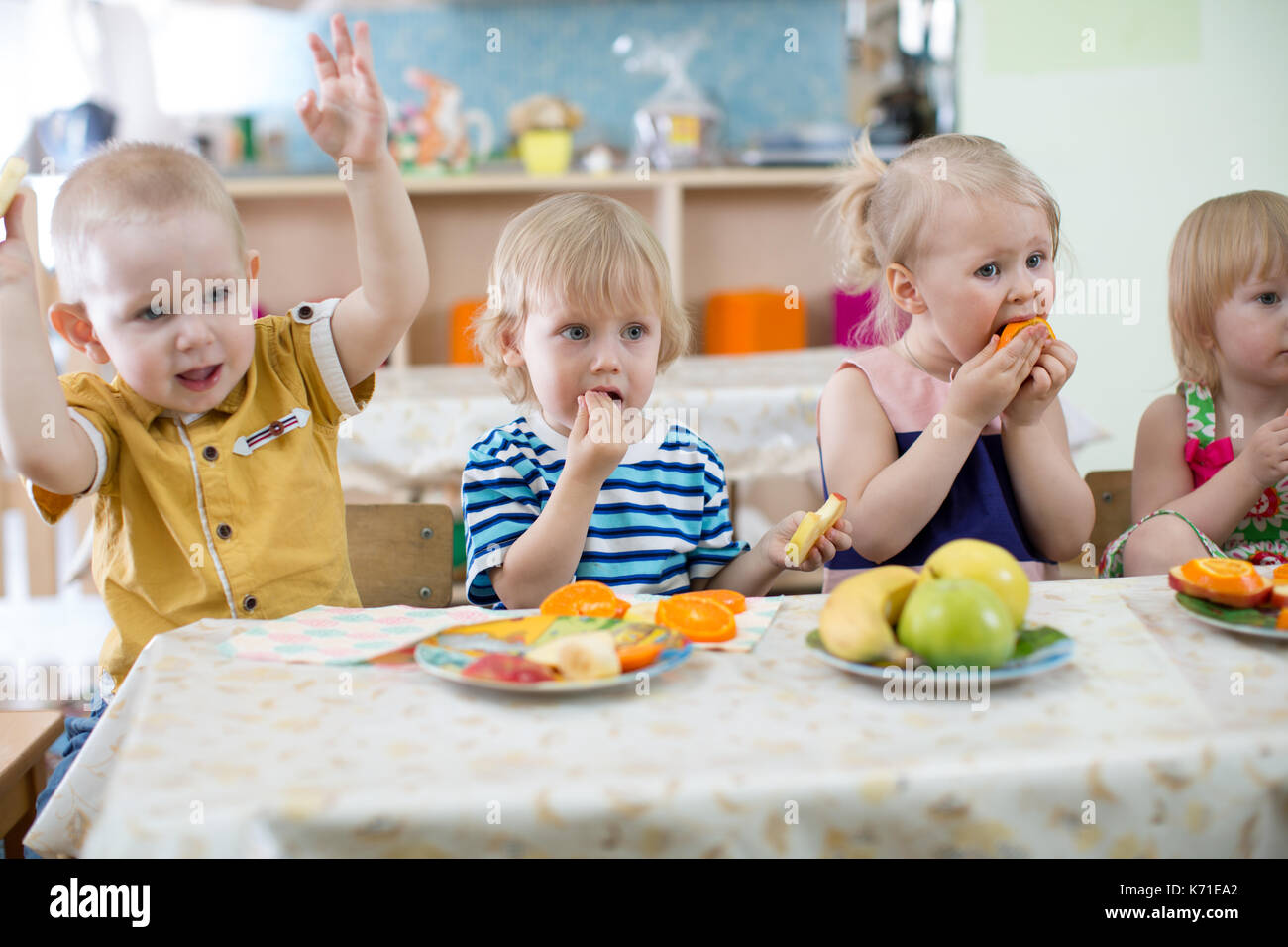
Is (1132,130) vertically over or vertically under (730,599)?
over

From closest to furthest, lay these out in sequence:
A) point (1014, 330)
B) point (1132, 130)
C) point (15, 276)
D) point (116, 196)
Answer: point (15, 276) < point (116, 196) < point (1014, 330) < point (1132, 130)

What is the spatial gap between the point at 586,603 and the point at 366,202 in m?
0.45

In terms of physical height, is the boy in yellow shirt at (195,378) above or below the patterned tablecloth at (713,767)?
above

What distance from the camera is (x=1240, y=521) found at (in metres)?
1.28

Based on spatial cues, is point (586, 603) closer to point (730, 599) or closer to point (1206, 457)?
point (730, 599)

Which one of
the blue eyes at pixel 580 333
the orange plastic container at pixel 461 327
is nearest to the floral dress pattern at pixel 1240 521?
the blue eyes at pixel 580 333

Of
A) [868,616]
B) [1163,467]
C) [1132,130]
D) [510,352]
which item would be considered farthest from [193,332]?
[1132,130]

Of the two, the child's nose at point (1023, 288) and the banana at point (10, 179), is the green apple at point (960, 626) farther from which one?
the banana at point (10, 179)

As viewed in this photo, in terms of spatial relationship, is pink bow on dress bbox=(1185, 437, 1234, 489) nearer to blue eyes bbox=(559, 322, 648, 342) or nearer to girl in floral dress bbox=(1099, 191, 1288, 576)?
girl in floral dress bbox=(1099, 191, 1288, 576)

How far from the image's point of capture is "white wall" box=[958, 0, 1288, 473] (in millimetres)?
2588

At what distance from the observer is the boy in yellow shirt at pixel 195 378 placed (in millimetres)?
956

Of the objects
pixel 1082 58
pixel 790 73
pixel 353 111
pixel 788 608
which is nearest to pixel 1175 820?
pixel 788 608

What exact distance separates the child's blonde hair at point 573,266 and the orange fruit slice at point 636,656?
52 centimetres

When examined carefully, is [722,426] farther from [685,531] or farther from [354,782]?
[354,782]
